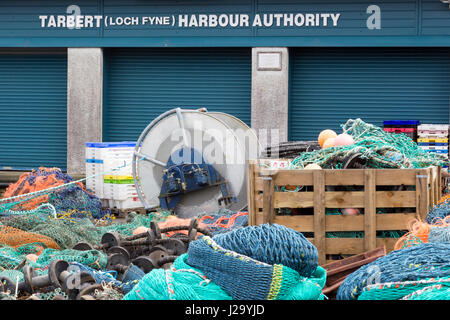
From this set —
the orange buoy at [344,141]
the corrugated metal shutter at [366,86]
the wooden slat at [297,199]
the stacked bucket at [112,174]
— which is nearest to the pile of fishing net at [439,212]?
the wooden slat at [297,199]

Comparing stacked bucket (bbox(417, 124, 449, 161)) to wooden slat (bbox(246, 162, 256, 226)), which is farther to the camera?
stacked bucket (bbox(417, 124, 449, 161))

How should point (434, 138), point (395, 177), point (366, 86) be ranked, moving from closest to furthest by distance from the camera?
point (395, 177), point (434, 138), point (366, 86)

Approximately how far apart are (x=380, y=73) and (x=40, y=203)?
866 centimetres

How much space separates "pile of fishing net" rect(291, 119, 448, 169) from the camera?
602 cm

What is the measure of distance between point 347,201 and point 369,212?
211 mm

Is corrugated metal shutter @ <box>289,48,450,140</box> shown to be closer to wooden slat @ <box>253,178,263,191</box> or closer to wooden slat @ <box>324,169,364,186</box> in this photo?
wooden slat @ <box>253,178,263,191</box>

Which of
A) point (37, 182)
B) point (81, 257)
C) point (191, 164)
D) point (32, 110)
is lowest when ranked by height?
point (81, 257)

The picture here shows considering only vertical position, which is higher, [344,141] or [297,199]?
[344,141]

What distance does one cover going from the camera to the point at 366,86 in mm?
15234

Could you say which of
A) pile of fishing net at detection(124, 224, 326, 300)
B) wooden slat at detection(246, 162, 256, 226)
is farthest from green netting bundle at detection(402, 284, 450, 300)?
wooden slat at detection(246, 162, 256, 226)

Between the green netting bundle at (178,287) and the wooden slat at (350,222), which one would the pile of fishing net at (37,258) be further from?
the wooden slat at (350,222)

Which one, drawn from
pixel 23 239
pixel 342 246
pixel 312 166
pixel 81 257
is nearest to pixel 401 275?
pixel 342 246

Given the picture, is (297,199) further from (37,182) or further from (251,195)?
(37,182)
